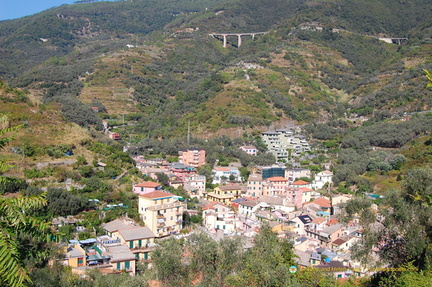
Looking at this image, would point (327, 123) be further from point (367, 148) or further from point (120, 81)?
point (120, 81)

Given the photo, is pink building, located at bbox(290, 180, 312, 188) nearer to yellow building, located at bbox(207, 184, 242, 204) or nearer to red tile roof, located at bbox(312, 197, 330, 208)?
red tile roof, located at bbox(312, 197, 330, 208)

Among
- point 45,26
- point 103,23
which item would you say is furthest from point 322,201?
point 103,23

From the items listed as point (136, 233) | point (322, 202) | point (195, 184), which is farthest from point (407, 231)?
point (195, 184)

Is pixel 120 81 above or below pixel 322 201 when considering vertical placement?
above

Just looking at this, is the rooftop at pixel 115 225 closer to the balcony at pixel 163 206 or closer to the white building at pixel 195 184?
the balcony at pixel 163 206

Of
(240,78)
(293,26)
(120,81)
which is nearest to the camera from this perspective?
(240,78)

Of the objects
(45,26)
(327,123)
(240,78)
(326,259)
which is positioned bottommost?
(326,259)

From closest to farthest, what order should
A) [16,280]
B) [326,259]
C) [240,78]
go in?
[16,280], [326,259], [240,78]

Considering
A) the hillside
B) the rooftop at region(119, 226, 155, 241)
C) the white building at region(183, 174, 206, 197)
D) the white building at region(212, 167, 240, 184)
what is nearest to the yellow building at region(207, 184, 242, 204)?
the white building at region(183, 174, 206, 197)
